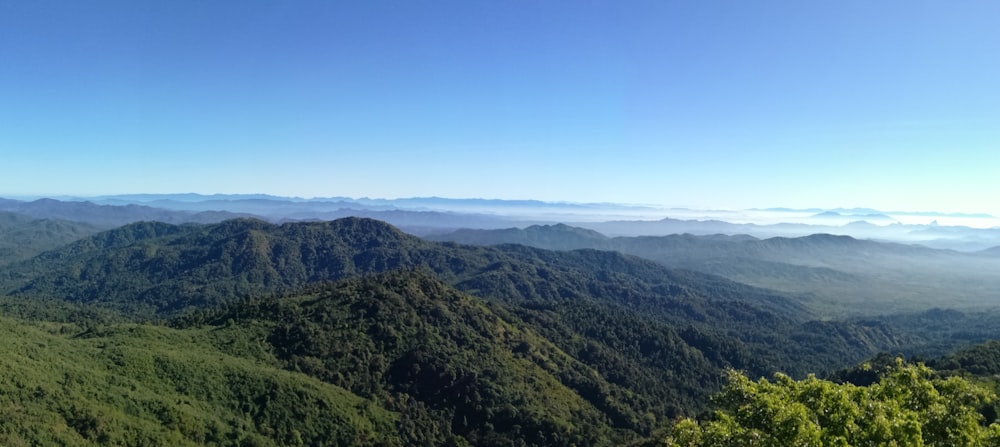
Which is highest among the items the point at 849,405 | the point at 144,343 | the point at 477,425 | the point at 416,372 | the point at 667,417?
the point at 849,405

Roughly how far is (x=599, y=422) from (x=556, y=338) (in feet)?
175

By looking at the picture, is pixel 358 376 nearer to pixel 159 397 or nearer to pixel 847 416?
pixel 159 397

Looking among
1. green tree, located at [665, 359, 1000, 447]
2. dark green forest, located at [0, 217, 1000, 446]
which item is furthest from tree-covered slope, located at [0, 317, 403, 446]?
green tree, located at [665, 359, 1000, 447]

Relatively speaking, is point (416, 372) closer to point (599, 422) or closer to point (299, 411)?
point (299, 411)

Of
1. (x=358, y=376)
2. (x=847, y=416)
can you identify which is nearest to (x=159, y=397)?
(x=358, y=376)

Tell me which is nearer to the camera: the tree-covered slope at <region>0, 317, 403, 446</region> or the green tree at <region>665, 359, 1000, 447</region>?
the green tree at <region>665, 359, 1000, 447</region>

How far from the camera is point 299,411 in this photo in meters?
94.0

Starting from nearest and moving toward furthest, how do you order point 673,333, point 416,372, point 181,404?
point 181,404 → point 416,372 → point 673,333

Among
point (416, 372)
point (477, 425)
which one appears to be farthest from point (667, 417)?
point (416, 372)

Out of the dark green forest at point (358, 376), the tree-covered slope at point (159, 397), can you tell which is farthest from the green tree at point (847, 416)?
the tree-covered slope at point (159, 397)

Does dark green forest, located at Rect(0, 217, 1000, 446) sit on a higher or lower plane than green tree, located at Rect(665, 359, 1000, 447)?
lower

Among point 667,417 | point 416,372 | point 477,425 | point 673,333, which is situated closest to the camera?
point 477,425

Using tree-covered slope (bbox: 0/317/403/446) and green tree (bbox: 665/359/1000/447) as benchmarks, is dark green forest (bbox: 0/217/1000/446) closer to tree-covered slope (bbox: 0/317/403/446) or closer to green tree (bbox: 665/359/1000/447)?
tree-covered slope (bbox: 0/317/403/446)

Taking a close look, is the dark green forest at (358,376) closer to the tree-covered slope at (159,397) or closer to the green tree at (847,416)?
the tree-covered slope at (159,397)
